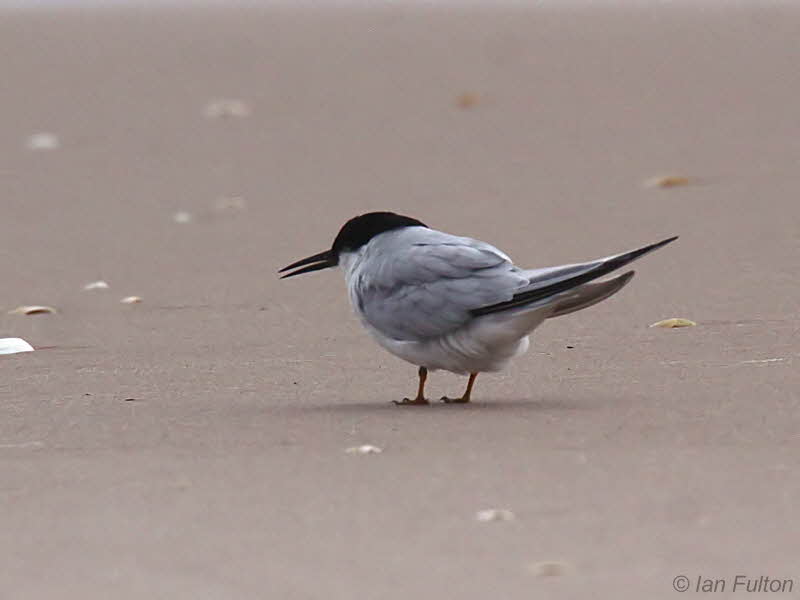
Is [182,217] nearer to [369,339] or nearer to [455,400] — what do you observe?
[369,339]

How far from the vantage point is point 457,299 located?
5.15m

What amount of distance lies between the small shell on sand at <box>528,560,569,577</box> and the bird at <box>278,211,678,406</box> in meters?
1.60

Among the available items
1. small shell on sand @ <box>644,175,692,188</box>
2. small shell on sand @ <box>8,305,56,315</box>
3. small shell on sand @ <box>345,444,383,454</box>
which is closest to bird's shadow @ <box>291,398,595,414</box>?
small shell on sand @ <box>345,444,383,454</box>

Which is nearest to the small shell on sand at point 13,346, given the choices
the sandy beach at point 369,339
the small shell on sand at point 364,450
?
the sandy beach at point 369,339

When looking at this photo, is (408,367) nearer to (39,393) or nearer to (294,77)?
(39,393)

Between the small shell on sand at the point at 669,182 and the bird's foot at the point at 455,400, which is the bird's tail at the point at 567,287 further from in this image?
the small shell on sand at the point at 669,182

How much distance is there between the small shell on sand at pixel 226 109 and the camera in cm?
1162

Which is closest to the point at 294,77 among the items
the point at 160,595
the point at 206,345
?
the point at 206,345

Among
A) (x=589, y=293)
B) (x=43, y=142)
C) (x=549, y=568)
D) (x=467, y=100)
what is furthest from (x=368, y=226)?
(x=467, y=100)

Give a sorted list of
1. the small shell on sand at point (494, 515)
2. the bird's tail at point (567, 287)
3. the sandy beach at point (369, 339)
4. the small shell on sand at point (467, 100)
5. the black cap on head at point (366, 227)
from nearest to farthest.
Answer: the sandy beach at point (369, 339), the small shell on sand at point (494, 515), the bird's tail at point (567, 287), the black cap on head at point (366, 227), the small shell on sand at point (467, 100)

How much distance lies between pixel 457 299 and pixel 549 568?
1830 millimetres

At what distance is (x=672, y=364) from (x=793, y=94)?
5.97m

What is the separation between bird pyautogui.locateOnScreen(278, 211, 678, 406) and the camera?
5055 millimetres

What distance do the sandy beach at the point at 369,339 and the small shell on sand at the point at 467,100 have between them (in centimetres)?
3
